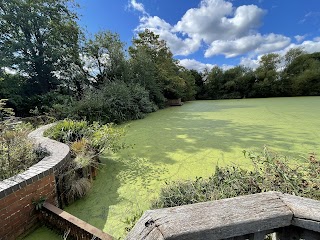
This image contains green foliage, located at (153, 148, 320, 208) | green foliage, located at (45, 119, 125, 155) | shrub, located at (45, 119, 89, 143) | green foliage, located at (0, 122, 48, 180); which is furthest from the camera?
shrub, located at (45, 119, 89, 143)

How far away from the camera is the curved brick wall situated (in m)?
1.70

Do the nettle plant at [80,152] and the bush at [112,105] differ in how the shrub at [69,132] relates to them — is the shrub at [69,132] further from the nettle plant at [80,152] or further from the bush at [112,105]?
the bush at [112,105]

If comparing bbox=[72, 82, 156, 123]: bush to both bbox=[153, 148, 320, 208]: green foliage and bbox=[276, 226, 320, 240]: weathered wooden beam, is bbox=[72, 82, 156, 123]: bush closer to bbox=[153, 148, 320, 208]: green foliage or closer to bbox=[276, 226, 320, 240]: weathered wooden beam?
bbox=[153, 148, 320, 208]: green foliage

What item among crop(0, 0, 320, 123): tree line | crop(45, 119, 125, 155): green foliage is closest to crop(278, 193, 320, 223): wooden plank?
crop(45, 119, 125, 155): green foliage

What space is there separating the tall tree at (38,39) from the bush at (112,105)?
4033 mm

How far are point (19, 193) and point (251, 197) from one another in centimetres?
210

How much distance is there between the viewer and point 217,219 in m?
0.64

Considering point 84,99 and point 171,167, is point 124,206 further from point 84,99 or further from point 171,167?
point 84,99

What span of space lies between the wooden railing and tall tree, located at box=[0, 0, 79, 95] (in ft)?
37.1

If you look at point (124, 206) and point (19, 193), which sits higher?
point (19, 193)

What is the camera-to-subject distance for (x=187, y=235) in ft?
1.97

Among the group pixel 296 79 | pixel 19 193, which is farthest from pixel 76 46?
pixel 296 79

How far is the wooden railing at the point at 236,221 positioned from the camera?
2.02 feet

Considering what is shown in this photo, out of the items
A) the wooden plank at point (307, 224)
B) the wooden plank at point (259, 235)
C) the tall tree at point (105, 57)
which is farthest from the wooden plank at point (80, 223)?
the tall tree at point (105, 57)
